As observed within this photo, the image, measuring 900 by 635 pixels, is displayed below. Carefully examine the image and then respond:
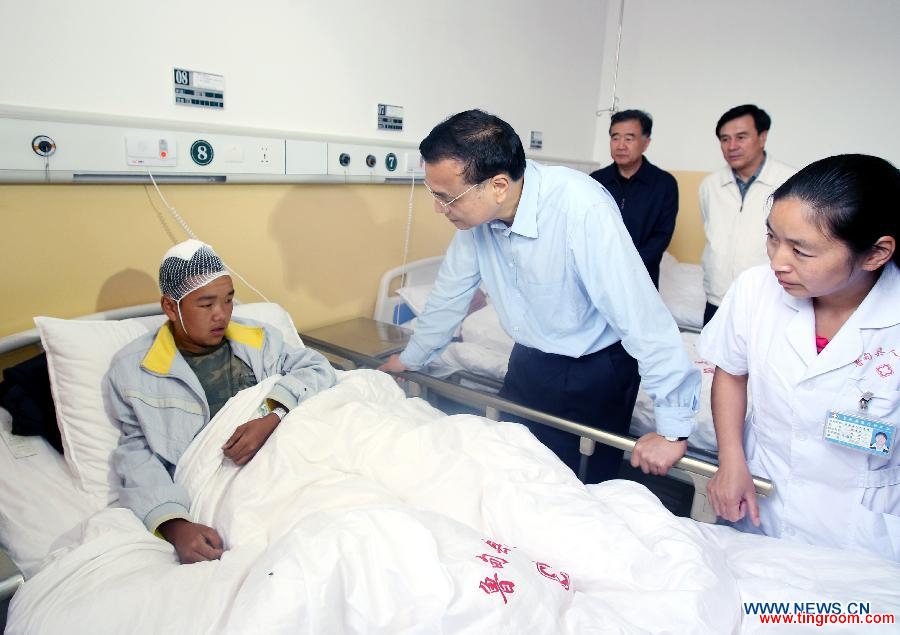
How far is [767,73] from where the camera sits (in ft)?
13.8

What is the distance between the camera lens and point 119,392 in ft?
5.51

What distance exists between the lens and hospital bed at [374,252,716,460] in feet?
7.82

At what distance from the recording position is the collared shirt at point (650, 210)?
11.6 ft

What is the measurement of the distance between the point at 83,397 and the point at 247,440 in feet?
1.70

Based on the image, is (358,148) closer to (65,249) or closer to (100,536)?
(65,249)

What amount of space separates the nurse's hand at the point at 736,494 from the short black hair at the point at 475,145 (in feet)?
3.36

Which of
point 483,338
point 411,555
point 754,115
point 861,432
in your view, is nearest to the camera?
point 411,555

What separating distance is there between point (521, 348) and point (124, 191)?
1.47 meters

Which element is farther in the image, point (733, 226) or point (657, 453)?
point (733, 226)

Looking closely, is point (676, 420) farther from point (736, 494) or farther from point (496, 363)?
point (496, 363)

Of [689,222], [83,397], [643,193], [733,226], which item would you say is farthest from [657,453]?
[689,222]

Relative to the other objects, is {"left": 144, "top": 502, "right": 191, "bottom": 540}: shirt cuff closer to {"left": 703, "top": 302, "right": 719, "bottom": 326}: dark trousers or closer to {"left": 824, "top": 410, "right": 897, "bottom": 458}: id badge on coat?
{"left": 824, "top": 410, "right": 897, "bottom": 458}: id badge on coat

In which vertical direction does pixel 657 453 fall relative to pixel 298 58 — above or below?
Answer: below

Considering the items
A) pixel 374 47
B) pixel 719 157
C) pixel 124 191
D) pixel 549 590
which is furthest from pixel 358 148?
pixel 719 157
